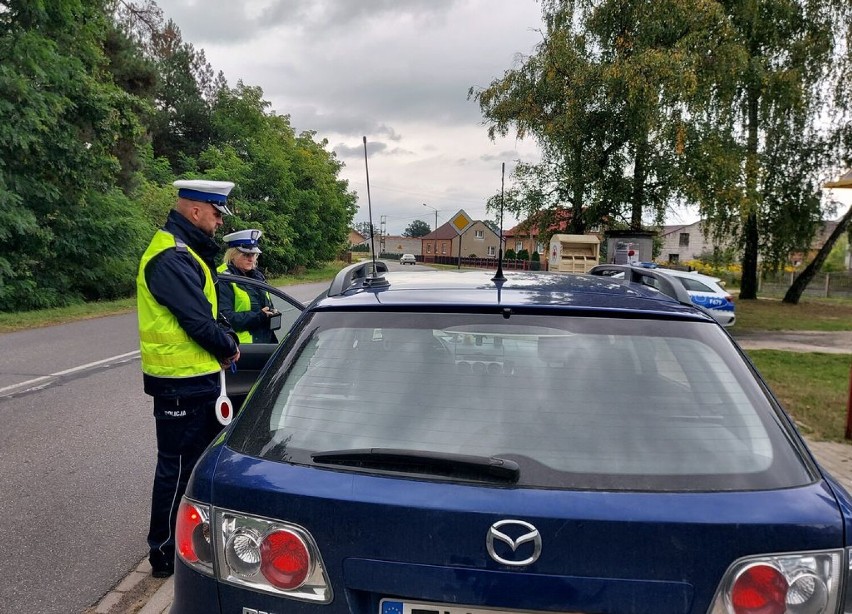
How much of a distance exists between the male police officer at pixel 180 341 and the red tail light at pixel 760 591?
8.23ft

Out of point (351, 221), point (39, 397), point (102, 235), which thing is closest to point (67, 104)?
point (102, 235)

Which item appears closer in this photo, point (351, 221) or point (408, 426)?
point (408, 426)

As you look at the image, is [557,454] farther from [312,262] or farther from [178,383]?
[312,262]

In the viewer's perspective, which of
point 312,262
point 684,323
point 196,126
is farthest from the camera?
point 312,262

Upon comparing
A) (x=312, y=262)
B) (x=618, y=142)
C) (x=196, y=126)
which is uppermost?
(x=196, y=126)

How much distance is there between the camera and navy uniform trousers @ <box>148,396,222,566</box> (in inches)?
133

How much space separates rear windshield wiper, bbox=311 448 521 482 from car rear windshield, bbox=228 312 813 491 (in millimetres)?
24

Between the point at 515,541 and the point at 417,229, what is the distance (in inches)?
6608

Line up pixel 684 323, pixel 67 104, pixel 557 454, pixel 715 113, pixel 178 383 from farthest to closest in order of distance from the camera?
pixel 715 113 → pixel 67 104 → pixel 178 383 → pixel 684 323 → pixel 557 454

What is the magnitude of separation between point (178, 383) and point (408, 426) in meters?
1.87

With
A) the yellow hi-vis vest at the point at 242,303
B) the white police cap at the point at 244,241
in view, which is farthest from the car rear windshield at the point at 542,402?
the white police cap at the point at 244,241

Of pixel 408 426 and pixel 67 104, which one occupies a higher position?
pixel 67 104

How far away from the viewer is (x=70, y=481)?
16.3 feet

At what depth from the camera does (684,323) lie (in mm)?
2094
